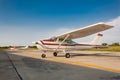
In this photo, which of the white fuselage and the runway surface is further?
the white fuselage

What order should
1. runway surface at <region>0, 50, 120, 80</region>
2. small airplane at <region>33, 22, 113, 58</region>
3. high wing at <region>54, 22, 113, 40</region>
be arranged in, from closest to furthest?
runway surface at <region>0, 50, 120, 80</region> → high wing at <region>54, 22, 113, 40</region> → small airplane at <region>33, 22, 113, 58</region>

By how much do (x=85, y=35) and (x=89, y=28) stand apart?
9.53 ft

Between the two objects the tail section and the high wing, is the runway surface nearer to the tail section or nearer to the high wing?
the high wing

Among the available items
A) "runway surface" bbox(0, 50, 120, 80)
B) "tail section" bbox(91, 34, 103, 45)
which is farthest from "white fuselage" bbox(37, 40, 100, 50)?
"runway surface" bbox(0, 50, 120, 80)

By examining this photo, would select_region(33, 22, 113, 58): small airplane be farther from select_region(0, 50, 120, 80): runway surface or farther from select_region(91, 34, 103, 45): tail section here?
select_region(0, 50, 120, 80): runway surface

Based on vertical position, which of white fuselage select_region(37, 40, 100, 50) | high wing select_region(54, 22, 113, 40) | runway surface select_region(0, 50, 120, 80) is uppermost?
high wing select_region(54, 22, 113, 40)

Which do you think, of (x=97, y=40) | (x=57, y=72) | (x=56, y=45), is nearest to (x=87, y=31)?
(x=56, y=45)

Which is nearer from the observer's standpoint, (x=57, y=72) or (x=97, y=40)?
(x=57, y=72)

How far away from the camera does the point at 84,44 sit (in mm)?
19688

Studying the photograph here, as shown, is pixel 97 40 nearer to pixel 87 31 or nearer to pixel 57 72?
pixel 87 31

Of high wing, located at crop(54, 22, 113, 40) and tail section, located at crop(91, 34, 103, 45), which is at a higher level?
high wing, located at crop(54, 22, 113, 40)

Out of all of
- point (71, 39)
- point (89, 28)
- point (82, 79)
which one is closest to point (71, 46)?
point (71, 39)

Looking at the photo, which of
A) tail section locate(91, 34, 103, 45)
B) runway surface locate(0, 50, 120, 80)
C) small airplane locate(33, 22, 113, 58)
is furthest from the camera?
tail section locate(91, 34, 103, 45)

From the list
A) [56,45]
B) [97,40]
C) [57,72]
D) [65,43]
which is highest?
[97,40]
